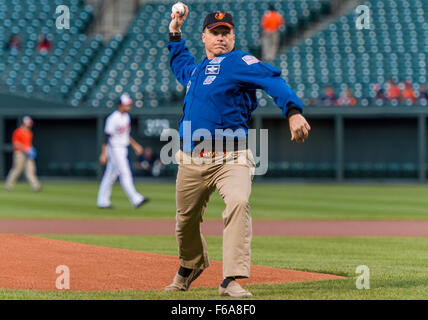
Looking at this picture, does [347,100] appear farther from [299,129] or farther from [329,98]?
[299,129]

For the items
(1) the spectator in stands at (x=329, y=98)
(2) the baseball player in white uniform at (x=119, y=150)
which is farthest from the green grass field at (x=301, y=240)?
(1) the spectator in stands at (x=329, y=98)

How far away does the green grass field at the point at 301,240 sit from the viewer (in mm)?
5723

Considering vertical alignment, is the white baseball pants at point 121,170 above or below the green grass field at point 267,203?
above

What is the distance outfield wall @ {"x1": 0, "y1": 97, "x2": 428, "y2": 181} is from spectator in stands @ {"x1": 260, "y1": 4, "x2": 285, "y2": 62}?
7.96ft

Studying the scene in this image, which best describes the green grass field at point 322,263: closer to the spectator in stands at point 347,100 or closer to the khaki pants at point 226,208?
the khaki pants at point 226,208

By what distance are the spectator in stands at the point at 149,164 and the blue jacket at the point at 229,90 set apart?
20.4m

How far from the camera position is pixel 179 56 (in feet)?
20.3

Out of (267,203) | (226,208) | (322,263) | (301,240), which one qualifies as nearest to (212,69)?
(226,208)

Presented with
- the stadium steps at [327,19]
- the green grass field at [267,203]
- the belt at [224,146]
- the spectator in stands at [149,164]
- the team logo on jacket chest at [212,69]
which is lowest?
the green grass field at [267,203]

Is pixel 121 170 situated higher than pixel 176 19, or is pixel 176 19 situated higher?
pixel 176 19

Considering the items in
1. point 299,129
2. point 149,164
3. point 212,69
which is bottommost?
point 149,164

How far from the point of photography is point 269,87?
535 centimetres

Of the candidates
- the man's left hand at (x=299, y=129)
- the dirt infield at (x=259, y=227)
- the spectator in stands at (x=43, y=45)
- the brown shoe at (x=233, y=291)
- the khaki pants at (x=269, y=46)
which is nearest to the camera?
the man's left hand at (x=299, y=129)

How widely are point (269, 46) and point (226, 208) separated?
2224 centimetres
